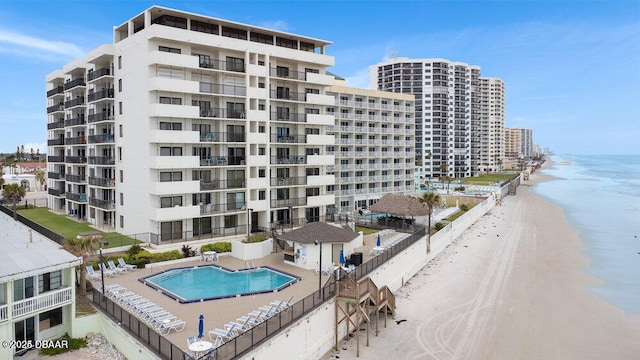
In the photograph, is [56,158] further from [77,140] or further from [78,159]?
[78,159]

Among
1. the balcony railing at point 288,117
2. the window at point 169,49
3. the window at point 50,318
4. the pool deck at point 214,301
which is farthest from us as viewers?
the balcony railing at point 288,117

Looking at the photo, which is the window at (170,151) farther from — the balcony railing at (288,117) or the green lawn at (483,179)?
the green lawn at (483,179)

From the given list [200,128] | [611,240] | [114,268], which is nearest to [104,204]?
[200,128]

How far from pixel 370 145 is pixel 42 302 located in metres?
52.6

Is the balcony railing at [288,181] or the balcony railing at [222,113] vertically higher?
the balcony railing at [222,113]

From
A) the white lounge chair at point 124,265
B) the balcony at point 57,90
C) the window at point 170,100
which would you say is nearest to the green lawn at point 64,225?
the white lounge chair at point 124,265

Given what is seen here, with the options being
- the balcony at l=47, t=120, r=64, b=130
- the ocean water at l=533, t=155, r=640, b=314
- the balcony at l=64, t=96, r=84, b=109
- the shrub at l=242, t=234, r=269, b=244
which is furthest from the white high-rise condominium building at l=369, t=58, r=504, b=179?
the shrub at l=242, t=234, r=269, b=244

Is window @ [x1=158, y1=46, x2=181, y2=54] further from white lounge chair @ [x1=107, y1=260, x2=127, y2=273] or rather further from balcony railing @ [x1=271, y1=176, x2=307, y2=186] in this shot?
white lounge chair @ [x1=107, y1=260, x2=127, y2=273]

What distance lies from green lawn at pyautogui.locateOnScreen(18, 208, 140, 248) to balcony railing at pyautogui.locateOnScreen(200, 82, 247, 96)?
14559 millimetres

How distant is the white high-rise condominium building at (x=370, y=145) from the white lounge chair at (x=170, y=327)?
4318 cm

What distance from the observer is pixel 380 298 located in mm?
26453

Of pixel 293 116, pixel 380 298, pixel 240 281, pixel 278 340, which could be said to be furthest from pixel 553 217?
pixel 278 340

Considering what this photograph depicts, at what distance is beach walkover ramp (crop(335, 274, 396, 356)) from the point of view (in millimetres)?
23156

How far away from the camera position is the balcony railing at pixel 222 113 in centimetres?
3809
